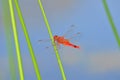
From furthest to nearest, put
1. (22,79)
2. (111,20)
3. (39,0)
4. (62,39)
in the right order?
(62,39) → (39,0) → (111,20) → (22,79)

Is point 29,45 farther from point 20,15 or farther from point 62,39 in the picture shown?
point 62,39

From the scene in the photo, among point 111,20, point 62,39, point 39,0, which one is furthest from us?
point 62,39

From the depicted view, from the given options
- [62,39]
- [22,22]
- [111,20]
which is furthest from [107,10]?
[62,39]

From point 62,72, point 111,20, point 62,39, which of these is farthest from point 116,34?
point 62,39

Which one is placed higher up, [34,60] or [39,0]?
[39,0]

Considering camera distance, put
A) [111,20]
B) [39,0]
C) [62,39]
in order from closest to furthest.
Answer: [111,20], [39,0], [62,39]

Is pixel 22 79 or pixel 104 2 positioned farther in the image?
pixel 104 2

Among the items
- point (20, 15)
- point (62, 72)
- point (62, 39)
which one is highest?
point (62, 39)

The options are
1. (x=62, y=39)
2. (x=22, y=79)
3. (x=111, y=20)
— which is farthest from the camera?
(x=62, y=39)

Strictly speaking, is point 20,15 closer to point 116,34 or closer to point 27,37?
point 27,37
